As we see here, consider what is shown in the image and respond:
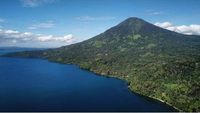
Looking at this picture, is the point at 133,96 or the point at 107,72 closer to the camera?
the point at 133,96

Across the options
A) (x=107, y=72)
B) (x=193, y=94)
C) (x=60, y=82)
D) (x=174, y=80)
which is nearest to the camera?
(x=193, y=94)

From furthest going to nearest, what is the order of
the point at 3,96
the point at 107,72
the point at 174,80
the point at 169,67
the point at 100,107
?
the point at 107,72 → the point at 169,67 → the point at 174,80 → the point at 3,96 → the point at 100,107

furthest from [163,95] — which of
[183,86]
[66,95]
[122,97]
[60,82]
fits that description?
[60,82]

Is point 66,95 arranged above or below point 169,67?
below

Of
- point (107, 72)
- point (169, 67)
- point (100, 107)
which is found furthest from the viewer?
point (107, 72)

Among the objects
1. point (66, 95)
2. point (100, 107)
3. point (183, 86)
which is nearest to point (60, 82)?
point (66, 95)

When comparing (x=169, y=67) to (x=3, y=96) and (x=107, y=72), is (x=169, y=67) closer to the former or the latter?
(x=107, y=72)

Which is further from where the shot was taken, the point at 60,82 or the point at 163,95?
the point at 60,82

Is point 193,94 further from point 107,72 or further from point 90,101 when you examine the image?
point 107,72

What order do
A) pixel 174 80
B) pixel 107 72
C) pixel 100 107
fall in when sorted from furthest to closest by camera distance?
1. pixel 107 72
2. pixel 174 80
3. pixel 100 107
